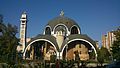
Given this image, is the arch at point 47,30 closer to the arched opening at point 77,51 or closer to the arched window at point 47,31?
the arched window at point 47,31

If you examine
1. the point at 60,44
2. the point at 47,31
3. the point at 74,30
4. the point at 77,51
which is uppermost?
the point at 74,30

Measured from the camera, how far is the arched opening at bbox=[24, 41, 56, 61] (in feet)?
224

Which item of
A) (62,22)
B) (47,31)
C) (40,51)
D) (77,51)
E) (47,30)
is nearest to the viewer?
(77,51)

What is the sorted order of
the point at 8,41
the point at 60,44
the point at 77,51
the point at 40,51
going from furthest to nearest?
the point at 40,51 → the point at 60,44 → the point at 77,51 → the point at 8,41

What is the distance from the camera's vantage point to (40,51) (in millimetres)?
72500

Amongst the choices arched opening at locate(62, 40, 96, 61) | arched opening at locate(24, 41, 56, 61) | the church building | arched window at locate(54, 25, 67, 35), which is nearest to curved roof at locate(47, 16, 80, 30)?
the church building

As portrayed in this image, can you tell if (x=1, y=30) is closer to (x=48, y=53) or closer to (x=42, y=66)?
(x=42, y=66)

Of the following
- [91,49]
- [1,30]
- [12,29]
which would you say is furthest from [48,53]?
[1,30]

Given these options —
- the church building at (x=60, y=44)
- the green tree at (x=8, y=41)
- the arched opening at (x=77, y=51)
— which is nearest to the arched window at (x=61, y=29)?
the church building at (x=60, y=44)

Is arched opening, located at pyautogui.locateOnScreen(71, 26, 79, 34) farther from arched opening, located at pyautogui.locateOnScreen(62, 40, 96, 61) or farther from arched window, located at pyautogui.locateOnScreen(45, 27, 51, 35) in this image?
arched opening, located at pyautogui.locateOnScreen(62, 40, 96, 61)

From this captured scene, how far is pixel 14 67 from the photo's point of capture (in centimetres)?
2548

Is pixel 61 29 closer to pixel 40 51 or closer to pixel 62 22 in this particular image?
pixel 62 22

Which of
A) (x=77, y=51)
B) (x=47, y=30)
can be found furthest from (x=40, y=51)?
(x=77, y=51)

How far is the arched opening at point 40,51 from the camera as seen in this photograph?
68.2m
